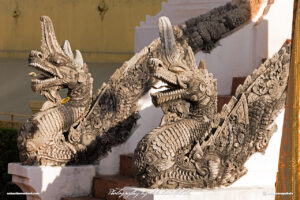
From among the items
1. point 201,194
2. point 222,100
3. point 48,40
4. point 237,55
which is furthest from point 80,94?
point 201,194

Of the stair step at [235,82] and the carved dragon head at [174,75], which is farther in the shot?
the stair step at [235,82]

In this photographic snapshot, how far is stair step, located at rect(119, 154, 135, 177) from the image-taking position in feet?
26.9

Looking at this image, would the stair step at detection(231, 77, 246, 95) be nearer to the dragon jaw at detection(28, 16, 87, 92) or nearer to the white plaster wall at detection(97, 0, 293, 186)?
the white plaster wall at detection(97, 0, 293, 186)

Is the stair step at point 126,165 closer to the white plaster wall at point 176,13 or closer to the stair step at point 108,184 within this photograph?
the stair step at point 108,184

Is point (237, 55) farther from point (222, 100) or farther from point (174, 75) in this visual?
point (174, 75)

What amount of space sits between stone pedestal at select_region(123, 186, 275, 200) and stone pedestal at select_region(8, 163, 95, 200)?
156 cm

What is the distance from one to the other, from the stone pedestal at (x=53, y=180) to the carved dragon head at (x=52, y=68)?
2.47ft

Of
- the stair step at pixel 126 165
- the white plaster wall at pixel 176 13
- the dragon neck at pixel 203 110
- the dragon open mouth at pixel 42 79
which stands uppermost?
the white plaster wall at pixel 176 13

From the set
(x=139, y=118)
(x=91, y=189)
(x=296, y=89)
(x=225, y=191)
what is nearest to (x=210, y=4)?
(x=139, y=118)

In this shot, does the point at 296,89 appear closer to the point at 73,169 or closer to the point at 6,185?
the point at 73,169

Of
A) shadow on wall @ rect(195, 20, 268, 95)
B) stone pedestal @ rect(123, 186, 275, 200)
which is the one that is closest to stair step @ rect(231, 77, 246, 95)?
shadow on wall @ rect(195, 20, 268, 95)

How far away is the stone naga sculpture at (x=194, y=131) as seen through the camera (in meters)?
6.66

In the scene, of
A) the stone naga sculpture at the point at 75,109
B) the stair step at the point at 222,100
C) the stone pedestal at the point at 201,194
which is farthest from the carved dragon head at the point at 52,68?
the stone pedestal at the point at 201,194

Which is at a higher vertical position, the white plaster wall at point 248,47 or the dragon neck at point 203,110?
the white plaster wall at point 248,47
